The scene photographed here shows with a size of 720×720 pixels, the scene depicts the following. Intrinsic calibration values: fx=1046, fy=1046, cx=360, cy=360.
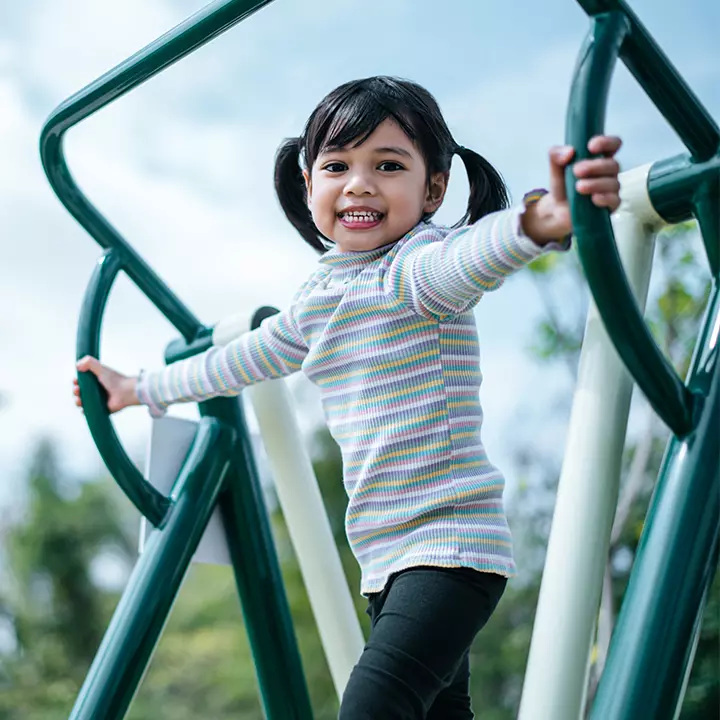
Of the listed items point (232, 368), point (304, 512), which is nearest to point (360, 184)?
point (232, 368)

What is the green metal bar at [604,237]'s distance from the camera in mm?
696

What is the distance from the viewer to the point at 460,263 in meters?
0.87

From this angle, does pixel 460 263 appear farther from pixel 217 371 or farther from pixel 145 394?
pixel 145 394

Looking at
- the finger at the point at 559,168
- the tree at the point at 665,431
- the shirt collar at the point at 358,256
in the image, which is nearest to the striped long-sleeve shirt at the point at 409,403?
the shirt collar at the point at 358,256

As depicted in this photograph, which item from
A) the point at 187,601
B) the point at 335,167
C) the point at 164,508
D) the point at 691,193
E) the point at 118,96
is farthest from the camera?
the point at 187,601

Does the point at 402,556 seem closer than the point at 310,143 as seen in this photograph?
Yes

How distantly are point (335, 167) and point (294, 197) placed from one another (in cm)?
18

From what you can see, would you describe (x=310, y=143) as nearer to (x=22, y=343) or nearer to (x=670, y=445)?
(x=670, y=445)

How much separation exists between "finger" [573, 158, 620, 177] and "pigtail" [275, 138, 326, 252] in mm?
537

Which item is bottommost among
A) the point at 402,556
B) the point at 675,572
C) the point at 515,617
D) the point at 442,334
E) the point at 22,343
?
the point at 515,617

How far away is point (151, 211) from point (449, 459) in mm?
10023

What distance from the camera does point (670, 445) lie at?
0.81m

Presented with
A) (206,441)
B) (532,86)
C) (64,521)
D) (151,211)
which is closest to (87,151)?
(151,211)

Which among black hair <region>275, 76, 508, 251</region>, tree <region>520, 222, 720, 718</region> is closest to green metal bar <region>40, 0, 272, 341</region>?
black hair <region>275, 76, 508, 251</region>
